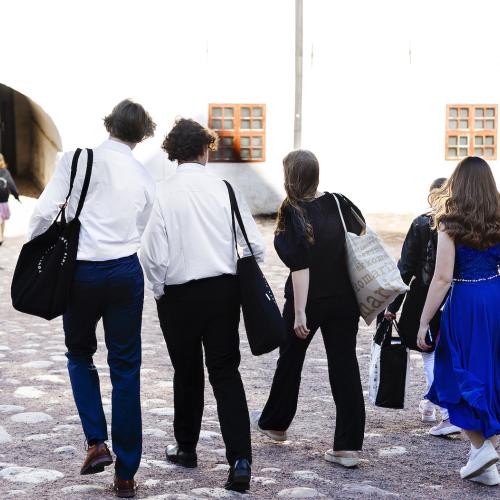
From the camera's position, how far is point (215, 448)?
18.1 feet

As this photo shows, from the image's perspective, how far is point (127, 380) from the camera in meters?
4.70

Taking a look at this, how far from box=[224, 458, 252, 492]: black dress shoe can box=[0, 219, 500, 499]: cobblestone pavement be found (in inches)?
2.0

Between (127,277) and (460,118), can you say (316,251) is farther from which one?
(460,118)

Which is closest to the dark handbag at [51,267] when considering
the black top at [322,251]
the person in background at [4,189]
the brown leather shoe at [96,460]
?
the brown leather shoe at [96,460]

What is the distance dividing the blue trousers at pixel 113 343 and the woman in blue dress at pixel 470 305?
1.48 metres

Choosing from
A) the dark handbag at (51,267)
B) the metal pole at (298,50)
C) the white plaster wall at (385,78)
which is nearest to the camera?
the dark handbag at (51,267)

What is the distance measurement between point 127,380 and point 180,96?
639 inches

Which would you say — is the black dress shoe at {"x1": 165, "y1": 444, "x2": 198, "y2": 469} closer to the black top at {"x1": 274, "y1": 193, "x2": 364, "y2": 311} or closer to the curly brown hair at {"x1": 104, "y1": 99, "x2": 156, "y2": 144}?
the black top at {"x1": 274, "y1": 193, "x2": 364, "y2": 311}

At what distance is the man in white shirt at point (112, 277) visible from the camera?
15.1 ft

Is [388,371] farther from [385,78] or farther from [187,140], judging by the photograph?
[385,78]

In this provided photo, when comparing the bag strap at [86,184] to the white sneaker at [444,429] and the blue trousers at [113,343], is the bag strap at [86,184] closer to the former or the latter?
the blue trousers at [113,343]

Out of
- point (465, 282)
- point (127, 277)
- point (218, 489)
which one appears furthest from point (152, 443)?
point (465, 282)

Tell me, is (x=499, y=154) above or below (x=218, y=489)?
above

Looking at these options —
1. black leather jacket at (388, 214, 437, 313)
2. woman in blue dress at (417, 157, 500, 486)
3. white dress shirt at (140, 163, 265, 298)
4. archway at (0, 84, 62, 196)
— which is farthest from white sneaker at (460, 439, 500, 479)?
archway at (0, 84, 62, 196)
